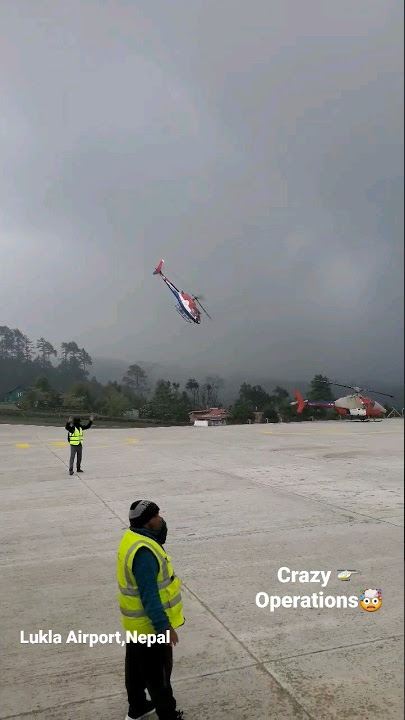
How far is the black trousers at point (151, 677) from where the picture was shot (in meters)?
2.53

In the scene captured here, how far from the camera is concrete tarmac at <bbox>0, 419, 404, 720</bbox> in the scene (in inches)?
108

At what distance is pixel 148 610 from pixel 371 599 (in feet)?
6.95

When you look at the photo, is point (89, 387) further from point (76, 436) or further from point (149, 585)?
point (149, 585)

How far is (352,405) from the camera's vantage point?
3.61 meters

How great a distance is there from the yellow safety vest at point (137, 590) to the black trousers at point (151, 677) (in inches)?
5.3

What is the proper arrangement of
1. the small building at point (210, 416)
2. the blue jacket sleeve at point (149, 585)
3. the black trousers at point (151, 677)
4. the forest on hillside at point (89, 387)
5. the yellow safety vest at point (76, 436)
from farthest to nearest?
the yellow safety vest at point (76, 436) < the small building at point (210, 416) < the forest on hillside at point (89, 387) < the black trousers at point (151, 677) < the blue jacket sleeve at point (149, 585)

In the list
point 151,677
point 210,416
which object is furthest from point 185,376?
point 151,677

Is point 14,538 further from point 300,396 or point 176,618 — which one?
point 300,396

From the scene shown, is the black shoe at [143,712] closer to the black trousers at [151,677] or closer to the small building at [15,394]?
the black trousers at [151,677]

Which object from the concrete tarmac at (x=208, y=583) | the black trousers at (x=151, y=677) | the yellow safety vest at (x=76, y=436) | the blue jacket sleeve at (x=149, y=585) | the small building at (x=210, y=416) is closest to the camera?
the blue jacket sleeve at (x=149, y=585)

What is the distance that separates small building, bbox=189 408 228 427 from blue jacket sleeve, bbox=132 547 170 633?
3.90ft

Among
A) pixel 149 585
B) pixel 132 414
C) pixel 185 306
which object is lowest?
pixel 149 585

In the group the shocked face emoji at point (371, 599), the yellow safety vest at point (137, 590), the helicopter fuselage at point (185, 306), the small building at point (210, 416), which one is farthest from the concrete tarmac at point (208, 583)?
the helicopter fuselage at point (185, 306)

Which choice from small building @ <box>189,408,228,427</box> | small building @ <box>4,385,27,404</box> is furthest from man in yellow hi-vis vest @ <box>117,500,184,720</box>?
small building @ <box>4,385,27,404</box>
